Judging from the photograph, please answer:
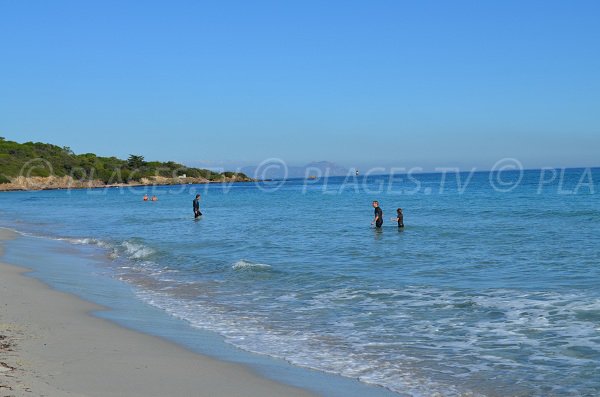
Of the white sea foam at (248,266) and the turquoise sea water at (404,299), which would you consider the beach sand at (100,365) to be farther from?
the white sea foam at (248,266)

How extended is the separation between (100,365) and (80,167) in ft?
486

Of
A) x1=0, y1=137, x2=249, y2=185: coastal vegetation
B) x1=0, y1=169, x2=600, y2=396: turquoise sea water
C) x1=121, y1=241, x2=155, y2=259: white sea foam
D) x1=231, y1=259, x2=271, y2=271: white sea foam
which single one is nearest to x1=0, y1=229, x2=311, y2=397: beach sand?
x1=0, y1=169, x2=600, y2=396: turquoise sea water

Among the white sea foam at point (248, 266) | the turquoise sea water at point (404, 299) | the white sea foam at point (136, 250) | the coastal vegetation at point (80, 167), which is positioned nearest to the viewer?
the turquoise sea water at point (404, 299)

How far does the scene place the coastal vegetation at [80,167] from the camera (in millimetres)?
133875

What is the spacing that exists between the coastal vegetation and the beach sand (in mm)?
123219

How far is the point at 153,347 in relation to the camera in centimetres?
841

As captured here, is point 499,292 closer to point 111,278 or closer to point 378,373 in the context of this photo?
point 378,373

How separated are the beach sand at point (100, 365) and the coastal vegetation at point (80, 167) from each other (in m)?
123

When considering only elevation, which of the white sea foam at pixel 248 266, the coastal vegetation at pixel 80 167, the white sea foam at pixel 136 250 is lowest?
the white sea foam at pixel 136 250

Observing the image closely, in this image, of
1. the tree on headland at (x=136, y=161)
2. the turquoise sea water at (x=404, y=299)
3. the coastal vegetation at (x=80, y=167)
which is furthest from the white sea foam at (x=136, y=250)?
the tree on headland at (x=136, y=161)

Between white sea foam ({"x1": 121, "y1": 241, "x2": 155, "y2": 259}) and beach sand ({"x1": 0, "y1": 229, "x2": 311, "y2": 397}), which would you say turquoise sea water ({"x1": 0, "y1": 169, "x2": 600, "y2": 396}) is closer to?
white sea foam ({"x1": 121, "y1": 241, "x2": 155, "y2": 259})

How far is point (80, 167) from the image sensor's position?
14725cm

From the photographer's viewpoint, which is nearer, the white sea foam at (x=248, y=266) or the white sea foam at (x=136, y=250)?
the white sea foam at (x=248, y=266)

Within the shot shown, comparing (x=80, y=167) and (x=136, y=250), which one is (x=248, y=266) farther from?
(x=80, y=167)
